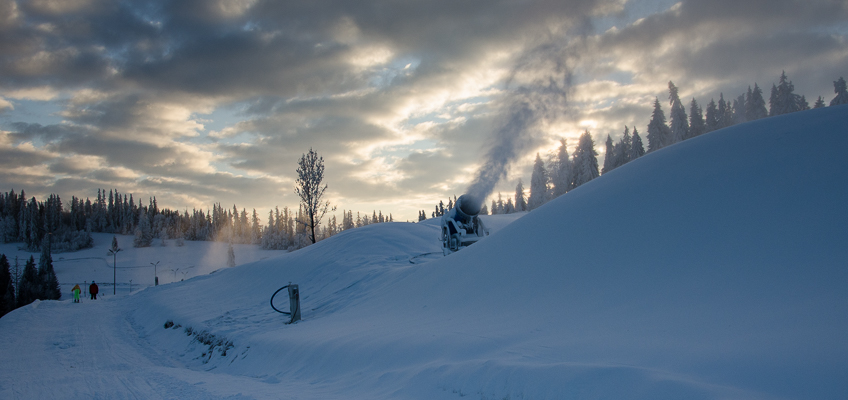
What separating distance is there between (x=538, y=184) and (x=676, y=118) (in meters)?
19.3

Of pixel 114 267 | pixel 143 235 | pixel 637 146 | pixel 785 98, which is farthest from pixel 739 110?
pixel 143 235

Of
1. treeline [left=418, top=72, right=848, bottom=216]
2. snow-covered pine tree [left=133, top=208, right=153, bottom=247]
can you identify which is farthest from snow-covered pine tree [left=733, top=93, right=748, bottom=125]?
snow-covered pine tree [left=133, top=208, right=153, bottom=247]

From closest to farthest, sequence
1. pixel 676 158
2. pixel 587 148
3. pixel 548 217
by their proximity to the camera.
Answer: pixel 676 158 → pixel 548 217 → pixel 587 148

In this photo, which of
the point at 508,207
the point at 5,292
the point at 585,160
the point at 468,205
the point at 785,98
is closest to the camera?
the point at 468,205

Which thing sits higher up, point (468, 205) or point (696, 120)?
point (696, 120)

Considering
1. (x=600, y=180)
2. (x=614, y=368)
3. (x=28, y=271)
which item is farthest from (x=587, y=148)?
(x=28, y=271)

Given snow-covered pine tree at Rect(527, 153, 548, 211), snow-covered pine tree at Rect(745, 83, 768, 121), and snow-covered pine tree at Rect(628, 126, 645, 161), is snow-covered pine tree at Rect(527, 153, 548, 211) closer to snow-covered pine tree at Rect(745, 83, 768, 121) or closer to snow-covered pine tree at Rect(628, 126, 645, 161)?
snow-covered pine tree at Rect(628, 126, 645, 161)

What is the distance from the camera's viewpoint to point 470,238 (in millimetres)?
18703

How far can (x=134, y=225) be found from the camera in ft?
450

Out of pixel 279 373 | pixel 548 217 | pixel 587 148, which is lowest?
pixel 279 373

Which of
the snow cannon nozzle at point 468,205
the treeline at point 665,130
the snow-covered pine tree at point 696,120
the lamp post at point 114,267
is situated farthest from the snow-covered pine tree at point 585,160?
the lamp post at point 114,267

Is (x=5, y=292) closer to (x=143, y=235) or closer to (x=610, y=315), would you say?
(x=610, y=315)

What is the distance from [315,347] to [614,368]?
6607 mm

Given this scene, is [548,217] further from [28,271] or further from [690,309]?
[28,271]
